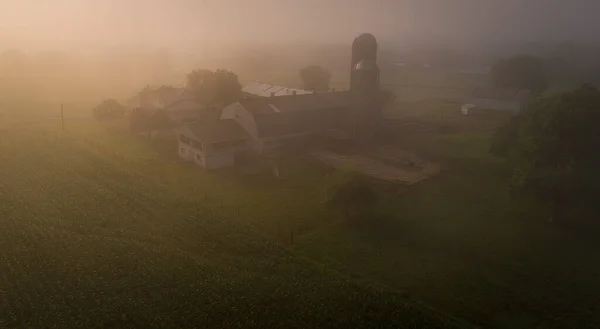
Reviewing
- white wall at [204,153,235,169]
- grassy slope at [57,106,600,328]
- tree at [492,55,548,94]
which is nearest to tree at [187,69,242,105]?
white wall at [204,153,235,169]

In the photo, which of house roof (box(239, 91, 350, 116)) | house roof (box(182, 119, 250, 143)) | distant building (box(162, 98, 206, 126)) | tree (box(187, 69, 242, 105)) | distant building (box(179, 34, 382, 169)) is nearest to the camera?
house roof (box(182, 119, 250, 143))

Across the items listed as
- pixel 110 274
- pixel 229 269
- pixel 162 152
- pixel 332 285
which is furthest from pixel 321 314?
pixel 162 152

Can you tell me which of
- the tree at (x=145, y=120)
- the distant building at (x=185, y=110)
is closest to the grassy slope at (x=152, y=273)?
the tree at (x=145, y=120)

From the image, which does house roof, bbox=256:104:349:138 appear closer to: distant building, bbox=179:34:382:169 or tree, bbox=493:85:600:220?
distant building, bbox=179:34:382:169

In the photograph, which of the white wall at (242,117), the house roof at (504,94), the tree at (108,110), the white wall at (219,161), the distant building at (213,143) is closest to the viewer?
the white wall at (219,161)

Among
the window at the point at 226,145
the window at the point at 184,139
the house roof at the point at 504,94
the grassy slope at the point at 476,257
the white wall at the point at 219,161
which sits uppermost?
the house roof at the point at 504,94

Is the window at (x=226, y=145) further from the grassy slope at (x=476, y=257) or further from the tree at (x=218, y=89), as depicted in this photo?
the tree at (x=218, y=89)
